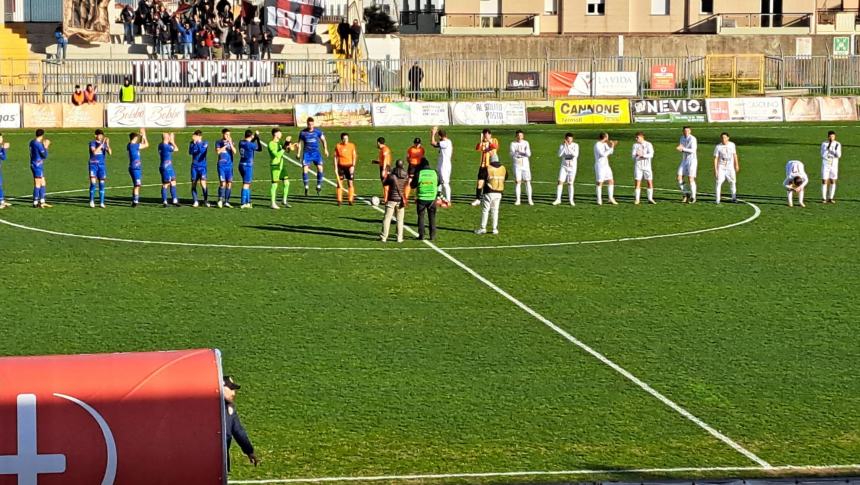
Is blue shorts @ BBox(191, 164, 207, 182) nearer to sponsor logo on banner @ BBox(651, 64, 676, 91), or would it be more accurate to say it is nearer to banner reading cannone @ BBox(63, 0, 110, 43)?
sponsor logo on banner @ BBox(651, 64, 676, 91)

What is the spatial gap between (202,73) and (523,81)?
558 inches

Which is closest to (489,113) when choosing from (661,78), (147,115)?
(661,78)

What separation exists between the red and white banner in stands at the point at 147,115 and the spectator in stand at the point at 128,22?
13269mm

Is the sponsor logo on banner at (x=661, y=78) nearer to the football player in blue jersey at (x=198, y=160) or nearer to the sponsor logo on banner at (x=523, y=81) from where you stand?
the sponsor logo on banner at (x=523, y=81)

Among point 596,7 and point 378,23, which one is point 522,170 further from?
point 378,23

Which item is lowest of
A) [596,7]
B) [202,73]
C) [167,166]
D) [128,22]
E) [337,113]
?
[167,166]

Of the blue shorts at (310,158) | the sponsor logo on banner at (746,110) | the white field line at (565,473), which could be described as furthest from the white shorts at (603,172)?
the sponsor logo on banner at (746,110)

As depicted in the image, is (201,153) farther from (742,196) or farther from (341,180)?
(742,196)

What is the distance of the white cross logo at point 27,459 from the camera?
35.3 feet

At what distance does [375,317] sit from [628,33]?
6409 centimetres

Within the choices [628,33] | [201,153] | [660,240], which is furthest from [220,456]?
[628,33]

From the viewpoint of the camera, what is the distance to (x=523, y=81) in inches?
2537

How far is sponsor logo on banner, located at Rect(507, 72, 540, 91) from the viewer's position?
6438 cm

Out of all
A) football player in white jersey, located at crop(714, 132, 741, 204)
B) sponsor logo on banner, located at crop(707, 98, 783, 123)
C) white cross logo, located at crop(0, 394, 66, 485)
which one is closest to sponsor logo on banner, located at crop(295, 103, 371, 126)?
sponsor logo on banner, located at crop(707, 98, 783, 123)
